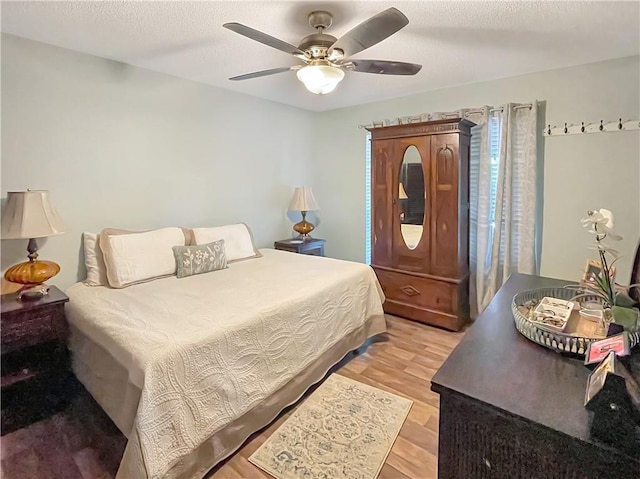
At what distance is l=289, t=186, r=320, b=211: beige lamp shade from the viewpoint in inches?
155

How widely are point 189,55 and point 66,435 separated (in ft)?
8.48

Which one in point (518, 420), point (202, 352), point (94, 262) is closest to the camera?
point (518, 420)

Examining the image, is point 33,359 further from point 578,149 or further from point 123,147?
point 578,149

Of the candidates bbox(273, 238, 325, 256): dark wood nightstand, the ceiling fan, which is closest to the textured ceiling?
the ceiling fan

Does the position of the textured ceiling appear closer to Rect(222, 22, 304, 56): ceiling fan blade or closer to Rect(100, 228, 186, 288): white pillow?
Rect(222, 22, 304, 56): ceiling fan blade

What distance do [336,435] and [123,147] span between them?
264cm

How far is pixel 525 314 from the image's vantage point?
131 centimetres

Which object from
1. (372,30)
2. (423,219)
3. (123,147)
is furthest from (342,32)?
(123,147)

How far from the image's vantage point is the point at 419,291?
3.30m

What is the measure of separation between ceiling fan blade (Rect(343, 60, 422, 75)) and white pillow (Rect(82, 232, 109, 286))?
7.13ft

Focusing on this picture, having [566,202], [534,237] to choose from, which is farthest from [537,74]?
[534,237]

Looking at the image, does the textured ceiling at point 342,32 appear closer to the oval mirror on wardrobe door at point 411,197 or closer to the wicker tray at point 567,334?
the oval mirror on wardrobe door at point 411,197

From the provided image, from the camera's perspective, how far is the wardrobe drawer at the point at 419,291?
10.2 ft

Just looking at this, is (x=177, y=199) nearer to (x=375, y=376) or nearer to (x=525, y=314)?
(x=375, y=376)
